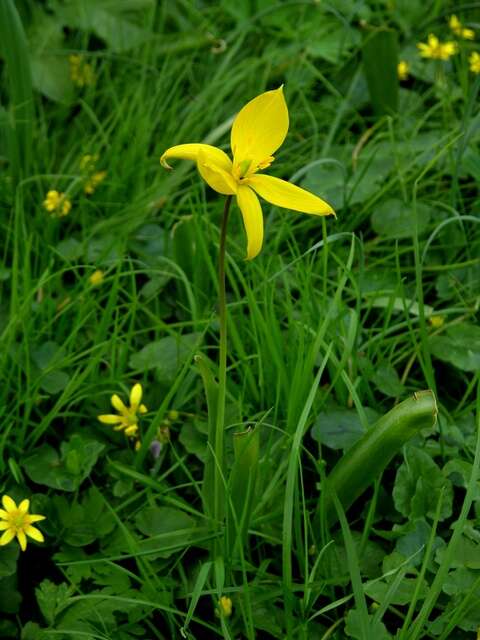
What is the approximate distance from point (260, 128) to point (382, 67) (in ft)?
4.29

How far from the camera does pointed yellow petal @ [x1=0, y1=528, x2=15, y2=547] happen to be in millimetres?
1296

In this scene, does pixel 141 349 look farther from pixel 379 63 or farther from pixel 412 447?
pixel 379 63

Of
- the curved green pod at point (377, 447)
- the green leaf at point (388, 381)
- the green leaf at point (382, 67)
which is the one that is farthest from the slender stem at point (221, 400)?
the green leaf at point (382, 67)

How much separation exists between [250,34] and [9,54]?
812mm

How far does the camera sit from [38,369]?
65.0 inches

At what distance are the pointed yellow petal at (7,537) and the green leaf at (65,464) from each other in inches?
5.4

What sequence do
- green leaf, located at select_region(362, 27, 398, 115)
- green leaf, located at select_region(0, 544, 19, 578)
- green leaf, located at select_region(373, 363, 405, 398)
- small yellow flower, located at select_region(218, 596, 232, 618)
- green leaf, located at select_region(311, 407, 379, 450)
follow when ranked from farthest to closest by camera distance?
green leaf, located at select_region(362, 27, 398, 115) < green leaf, located at select_region(373, 363, 405, 398) < green leaf, located at select_region(311, 407, 379, 450) < green leaf, located at select_region(0, 544, 19, 578) < small yellow flower, located at select_region(218, 596, 232, 618)

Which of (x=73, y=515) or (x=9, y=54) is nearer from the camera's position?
(x=73, y=515)

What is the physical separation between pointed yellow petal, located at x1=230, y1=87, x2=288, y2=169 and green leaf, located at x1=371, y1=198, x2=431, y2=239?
2.95ft

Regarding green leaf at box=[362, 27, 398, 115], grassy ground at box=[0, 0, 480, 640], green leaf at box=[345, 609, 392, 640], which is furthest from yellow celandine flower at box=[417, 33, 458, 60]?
green leaf at box=[345, 609, 392, 640]

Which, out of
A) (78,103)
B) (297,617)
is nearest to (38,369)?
(297,617)

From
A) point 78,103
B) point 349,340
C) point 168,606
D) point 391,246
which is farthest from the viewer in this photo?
point 78,103

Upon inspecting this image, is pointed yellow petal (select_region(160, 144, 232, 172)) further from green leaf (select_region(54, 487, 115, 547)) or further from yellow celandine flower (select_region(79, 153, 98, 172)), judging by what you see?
yellow celandine flower (select_region(79, 153, 98, 172))

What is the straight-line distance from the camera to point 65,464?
4.93 ft
